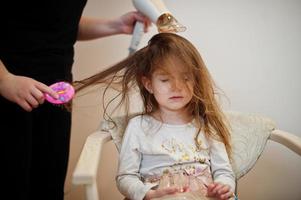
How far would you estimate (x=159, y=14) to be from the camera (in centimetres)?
84

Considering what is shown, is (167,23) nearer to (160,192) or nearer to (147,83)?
(147,83)

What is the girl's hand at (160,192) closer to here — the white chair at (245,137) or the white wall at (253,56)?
the white chair at (245,137)

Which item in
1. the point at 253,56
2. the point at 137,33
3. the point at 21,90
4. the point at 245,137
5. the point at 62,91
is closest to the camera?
the point at 21,90

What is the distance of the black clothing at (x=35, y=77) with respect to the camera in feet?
2.42

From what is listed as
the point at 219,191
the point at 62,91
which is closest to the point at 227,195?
the point at 219,191

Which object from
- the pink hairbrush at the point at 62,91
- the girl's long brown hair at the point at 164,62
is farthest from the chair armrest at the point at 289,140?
the pink hairbrush at the point at 62,91

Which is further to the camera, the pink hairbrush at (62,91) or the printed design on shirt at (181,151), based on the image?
the printed design on shirt at (181,151)

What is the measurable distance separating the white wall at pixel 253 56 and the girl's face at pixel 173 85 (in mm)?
367

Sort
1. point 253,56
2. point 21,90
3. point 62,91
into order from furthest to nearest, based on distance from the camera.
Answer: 1. point 253,56
2. point 62,91
3. point 21,90

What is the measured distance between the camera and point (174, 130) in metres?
0.96

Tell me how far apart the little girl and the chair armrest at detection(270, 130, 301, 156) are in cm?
14

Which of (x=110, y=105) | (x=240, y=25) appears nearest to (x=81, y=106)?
(x=110, y=105)

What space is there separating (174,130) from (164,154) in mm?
85

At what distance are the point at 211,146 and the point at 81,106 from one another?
0.61 m
